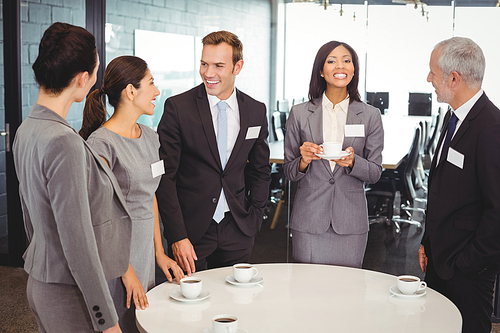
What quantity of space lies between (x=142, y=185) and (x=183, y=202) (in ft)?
1.60

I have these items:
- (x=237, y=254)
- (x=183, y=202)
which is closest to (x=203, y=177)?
(x=183, y=202)

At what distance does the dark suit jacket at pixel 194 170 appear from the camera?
7.53 ft

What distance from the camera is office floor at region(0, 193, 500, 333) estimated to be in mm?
3736

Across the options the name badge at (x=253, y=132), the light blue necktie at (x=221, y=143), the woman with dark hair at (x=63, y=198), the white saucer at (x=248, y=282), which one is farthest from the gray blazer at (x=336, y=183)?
the woman with dark hair at (x=63, y=198)

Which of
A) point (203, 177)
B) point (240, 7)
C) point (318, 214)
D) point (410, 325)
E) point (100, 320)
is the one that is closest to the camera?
point (100, 320)

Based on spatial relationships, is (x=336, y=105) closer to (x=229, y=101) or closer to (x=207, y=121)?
(x=229, y=101)

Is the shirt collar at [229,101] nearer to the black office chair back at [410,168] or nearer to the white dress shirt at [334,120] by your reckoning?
the white dress shirt at [334,120]

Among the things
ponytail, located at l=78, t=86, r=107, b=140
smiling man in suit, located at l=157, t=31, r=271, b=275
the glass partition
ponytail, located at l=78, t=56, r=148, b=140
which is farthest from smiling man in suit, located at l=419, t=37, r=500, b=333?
the glass partition

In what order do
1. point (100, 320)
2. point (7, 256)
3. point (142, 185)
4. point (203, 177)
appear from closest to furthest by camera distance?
point (100, 320) < point (142, 185) < point (203, 177) < point (7, 256)

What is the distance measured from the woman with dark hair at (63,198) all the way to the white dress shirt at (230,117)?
97 centimetres

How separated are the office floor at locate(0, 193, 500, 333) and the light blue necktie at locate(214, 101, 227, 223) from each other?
5.71 ft

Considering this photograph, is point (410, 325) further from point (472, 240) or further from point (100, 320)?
→ point (100, 320)

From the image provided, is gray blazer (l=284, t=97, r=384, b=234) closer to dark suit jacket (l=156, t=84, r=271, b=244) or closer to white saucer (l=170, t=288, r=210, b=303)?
dark suit jacket (l=156, t=84, r=271, b=244)

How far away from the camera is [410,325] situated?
1567 millimetres
